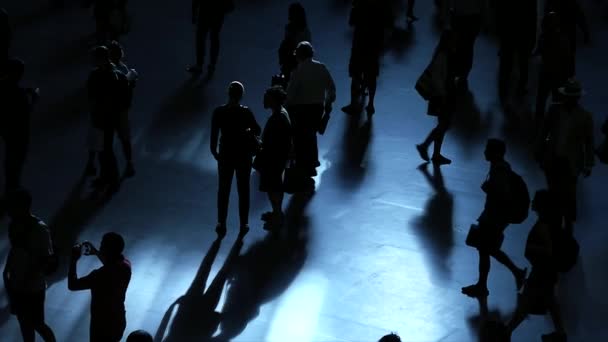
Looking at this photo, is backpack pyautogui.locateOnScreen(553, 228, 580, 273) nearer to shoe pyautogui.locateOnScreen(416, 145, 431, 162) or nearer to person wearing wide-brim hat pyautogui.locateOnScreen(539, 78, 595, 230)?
person wearing wide-brim hat pyautogui.locateOnScreen(539, 78, 595, 230)

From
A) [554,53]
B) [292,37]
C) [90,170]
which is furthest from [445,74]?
[90,170]

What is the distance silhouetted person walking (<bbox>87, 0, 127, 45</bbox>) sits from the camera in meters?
15.3

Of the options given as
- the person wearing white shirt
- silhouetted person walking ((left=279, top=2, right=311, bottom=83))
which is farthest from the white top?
silhouetted person walking ((left=279, top=2, right=311, bottom=83))

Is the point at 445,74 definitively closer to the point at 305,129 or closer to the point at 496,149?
the point at 305,129

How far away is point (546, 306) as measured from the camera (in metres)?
8.80

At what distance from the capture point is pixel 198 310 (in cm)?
968

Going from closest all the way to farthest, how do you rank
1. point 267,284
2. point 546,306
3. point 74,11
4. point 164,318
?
point 546,306 < point 164,318 < point 267,284 < point 74,11

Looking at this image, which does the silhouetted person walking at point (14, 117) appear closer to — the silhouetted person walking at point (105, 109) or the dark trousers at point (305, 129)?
the silhouetted person walking at point (105, 109)

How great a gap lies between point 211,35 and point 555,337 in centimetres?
780

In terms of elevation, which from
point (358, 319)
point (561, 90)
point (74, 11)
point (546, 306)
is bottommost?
point (74, 11)

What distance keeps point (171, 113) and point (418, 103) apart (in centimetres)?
319

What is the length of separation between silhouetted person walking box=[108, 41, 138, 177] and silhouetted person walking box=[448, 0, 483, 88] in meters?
4.79

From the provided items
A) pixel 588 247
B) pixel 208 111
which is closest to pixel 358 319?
pixel 588 247

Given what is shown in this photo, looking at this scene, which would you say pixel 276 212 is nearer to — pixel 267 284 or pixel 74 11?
pixel 267 284
